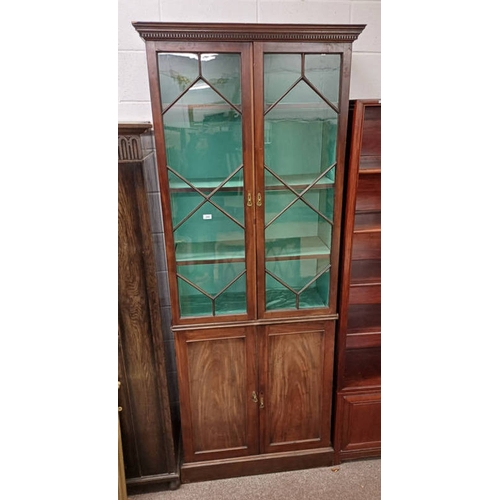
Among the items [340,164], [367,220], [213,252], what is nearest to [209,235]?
[213,252]

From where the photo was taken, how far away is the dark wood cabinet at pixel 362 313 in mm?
1769

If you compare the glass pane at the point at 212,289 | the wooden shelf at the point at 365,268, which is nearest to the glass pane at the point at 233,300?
the glass pane at the point at 212,289

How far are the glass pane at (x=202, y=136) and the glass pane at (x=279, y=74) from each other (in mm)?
160

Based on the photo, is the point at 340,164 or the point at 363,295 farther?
the point at 363,295

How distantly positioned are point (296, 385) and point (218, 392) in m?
0.38

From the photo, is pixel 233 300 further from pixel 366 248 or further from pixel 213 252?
pixel 366 248

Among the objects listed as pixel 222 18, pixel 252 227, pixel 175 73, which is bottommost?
pixel 252 227

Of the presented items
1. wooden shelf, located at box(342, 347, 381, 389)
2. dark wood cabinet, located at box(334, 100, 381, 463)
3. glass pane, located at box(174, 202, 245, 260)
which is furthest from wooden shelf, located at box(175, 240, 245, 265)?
wooden shelf, located at box(342, 347, 381, 389)

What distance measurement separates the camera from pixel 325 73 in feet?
5.04

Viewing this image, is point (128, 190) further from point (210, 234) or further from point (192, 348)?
point (192, 348)

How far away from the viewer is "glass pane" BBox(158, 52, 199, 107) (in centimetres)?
145

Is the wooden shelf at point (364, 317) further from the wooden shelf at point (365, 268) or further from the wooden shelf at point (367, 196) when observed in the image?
the wooden shelf at point (367, 196)
